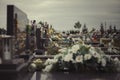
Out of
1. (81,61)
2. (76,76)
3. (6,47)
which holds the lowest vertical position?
(76,76)

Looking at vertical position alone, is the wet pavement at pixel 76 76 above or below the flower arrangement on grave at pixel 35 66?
below

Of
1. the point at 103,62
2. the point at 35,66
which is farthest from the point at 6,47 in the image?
the point at 103,62

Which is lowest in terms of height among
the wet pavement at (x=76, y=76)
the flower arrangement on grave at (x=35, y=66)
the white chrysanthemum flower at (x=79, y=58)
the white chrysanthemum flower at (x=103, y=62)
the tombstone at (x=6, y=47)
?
the wet pavement at (x=76, y=76)

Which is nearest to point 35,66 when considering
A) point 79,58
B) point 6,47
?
point 79,58

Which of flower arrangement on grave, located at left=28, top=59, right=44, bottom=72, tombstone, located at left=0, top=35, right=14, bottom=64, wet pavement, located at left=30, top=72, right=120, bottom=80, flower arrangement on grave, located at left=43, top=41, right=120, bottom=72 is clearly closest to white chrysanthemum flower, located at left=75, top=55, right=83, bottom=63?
flower arrangement on grave, located at left=43, top=41, right=120, bottom=72

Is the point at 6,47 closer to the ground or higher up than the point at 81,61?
higher up

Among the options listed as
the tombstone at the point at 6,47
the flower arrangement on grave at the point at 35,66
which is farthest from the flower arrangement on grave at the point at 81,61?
the tombstone at the point at 6,47

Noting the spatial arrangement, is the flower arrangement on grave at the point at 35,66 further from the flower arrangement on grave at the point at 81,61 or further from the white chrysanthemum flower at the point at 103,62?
the white chrysanthemum flower at the point at 103,62

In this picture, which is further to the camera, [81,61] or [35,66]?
[35,66]

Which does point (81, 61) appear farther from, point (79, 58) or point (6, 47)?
point (6, 47)

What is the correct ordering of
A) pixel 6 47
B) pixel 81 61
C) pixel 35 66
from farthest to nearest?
pixel 35 66 → pixel 81 61 → pixel 6 47

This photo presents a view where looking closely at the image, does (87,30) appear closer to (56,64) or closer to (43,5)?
(43,5)

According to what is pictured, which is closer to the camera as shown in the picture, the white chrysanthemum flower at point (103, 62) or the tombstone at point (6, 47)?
the tombstone at point (6, 47)

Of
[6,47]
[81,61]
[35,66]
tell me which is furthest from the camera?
[35,66]
